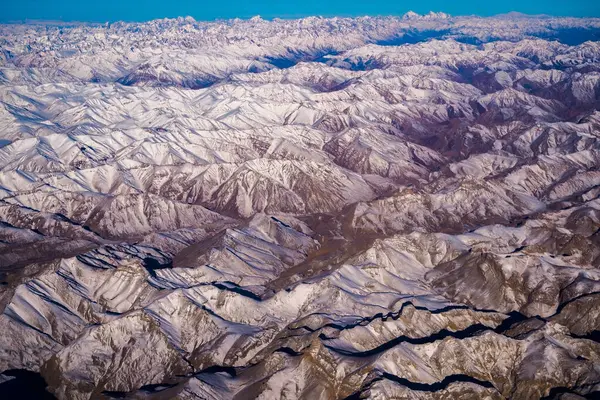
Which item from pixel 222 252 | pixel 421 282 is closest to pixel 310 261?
pixel 222 252

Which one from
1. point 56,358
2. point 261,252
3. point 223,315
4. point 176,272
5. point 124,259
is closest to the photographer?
point 56,358

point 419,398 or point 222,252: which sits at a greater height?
point 222,252

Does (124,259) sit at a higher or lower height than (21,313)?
higher

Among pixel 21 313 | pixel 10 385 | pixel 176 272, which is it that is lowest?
pixel 10 385

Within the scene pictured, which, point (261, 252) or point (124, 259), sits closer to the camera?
point (124, 259)

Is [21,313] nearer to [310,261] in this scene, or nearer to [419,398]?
[310,261]

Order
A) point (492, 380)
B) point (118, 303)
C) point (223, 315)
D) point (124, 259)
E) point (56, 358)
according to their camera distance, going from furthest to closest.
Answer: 1. point (124, 259)
2. point (118, 303)
3. point (223, 315)
4. point (56, 358)
5. point (492, 380)

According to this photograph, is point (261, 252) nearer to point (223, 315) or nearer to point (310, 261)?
point (310, 261)

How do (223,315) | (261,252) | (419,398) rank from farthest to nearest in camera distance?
1. (261,252)
2. (223,315)
3. (419,398)

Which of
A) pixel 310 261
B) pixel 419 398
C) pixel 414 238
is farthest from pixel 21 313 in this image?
pixel 414 238
